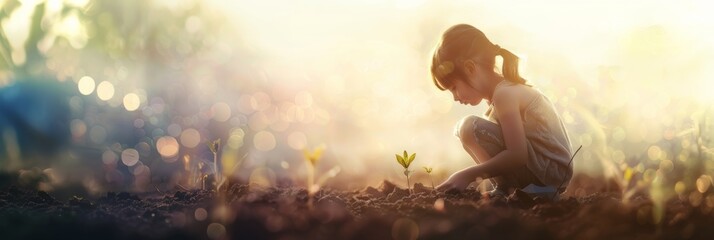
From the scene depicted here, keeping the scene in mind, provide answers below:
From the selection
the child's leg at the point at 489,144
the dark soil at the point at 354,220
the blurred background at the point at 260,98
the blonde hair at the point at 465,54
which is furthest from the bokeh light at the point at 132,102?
the child's leg at the point at 489,144

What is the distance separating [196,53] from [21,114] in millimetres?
2065

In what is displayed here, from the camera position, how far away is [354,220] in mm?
2395

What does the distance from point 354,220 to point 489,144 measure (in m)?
1.53

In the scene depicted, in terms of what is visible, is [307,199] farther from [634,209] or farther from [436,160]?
[436,160]

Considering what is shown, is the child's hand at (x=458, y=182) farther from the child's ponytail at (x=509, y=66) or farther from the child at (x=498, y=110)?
the child's ponytail at (x=509, y=66)

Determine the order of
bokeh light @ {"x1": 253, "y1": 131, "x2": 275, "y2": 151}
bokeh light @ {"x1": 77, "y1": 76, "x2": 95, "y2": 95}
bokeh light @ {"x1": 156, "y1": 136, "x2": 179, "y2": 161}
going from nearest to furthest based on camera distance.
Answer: bokeh light @ {"x1": 156, "y1": 136, "x2": 179, "y2": 161}, bokeh light @ {"x1": 77, "y1": 76, "x2": 95, "y2": 95}, bokeh light @ {"x1": 253, "y1": 131, "x2": 275, "y2": 151}

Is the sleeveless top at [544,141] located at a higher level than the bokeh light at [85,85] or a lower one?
lower

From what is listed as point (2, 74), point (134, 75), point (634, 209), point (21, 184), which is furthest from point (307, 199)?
point (134, 75)

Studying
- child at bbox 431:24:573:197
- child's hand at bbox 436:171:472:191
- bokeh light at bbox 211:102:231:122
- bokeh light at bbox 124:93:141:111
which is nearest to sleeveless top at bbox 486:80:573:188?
child at bbox 431:24:573:197

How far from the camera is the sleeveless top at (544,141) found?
3787 mm

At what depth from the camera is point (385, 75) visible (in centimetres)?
814

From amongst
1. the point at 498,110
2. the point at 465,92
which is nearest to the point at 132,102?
the point at 465,92

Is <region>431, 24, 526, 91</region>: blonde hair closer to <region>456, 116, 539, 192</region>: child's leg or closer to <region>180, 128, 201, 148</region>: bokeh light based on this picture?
<region>456, 116, 539, 192</region>: child's leg

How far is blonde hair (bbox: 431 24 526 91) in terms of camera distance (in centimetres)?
382
